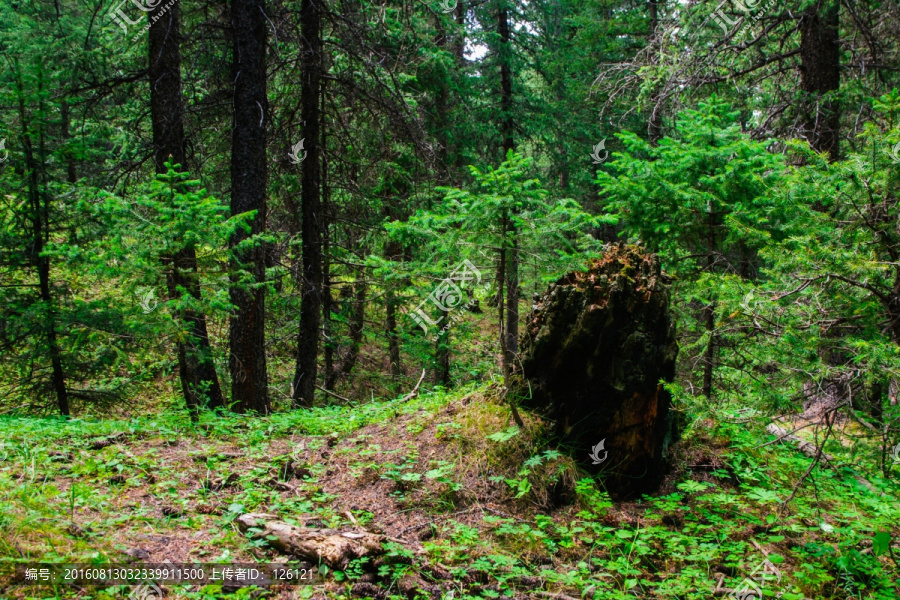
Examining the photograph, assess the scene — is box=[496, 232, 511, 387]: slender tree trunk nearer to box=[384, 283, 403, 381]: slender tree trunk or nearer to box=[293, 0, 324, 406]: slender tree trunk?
box=[384, 283, 403, 381]: slender tree trunk

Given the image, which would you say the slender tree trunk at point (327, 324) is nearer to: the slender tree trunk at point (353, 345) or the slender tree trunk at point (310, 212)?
the slender tree trunk at point (353, 345)

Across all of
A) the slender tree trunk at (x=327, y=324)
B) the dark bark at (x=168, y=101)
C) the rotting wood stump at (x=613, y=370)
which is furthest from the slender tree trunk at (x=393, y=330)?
the rotting wood stump at (x=613, y=370)

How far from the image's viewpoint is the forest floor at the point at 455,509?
3.12m

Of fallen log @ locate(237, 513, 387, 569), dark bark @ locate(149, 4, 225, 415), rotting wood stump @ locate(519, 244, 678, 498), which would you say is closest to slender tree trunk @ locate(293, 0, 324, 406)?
dark bark @ locate(149, 4, 225, 415)

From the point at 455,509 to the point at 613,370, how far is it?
1.83 m

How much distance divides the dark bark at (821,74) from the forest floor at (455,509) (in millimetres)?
5195

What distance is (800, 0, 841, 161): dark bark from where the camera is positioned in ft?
25.4

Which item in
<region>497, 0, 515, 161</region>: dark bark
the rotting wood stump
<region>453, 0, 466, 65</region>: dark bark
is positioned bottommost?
the rotting wood stump

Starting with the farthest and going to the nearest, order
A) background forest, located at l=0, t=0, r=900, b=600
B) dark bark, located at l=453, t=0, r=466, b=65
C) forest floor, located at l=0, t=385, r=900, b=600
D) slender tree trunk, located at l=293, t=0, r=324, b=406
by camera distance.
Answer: dark bark, located at l=453, t=0, r=466, b=65, slender tree trunk, located at l=293, t=0, r=324, b=406, background forest, located at l=0, t=0, r=900, b=600, forest floor, located at l=0, t=385, r=900, b=600

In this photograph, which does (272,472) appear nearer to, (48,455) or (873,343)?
(48,455)

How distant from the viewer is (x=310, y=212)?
876cm

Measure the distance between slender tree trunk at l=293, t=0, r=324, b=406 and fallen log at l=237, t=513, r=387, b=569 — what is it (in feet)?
18.2

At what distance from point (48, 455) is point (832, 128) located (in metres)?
10.8

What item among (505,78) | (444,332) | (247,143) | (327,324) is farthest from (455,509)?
(505,78)
